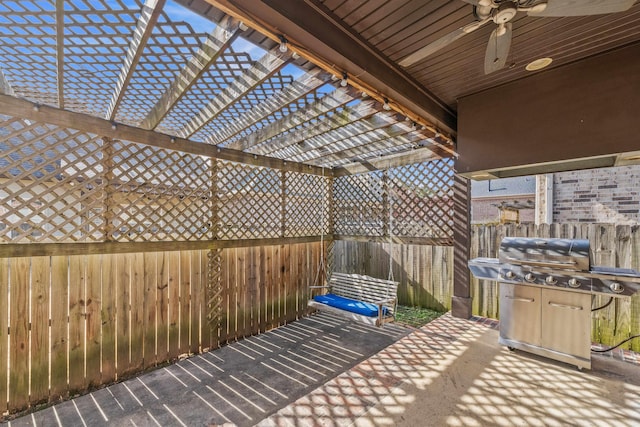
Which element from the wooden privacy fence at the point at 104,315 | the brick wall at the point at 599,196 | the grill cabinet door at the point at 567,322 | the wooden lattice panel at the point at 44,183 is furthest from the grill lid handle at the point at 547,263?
the wooden lattice panel at the point at 44,183

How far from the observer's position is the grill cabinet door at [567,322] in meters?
2.52

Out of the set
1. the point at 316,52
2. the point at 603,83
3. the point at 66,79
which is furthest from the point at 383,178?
the point at 66,79

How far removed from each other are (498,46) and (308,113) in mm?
1731

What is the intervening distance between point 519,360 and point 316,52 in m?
3.20

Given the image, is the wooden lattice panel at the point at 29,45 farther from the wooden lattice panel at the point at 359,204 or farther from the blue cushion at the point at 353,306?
the wooden lattice panel at the point at 359,204

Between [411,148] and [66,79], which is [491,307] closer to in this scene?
[411,148]

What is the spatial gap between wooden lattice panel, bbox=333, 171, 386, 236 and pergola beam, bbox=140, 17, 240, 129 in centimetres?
322

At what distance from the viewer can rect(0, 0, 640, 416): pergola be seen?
1.78 meters

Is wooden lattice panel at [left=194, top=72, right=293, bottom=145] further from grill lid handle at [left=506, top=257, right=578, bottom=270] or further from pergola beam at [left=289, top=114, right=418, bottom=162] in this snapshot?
grill lid handle at [left=506, top=257, right=578, bottom=270]

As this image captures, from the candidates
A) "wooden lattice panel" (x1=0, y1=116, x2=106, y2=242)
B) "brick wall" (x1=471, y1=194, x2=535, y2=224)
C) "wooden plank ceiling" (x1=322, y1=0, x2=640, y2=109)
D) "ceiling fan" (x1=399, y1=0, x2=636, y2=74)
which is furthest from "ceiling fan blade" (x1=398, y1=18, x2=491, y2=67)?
"brick wall" (x1=471, y1=194, x2=535, y2=224)

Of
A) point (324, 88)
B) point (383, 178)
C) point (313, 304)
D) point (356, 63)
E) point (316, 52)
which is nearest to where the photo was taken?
point (316, 52)

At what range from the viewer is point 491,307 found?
3885 mm

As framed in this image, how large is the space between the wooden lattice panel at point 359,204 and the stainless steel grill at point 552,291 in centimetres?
206

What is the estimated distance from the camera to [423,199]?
172 inches
